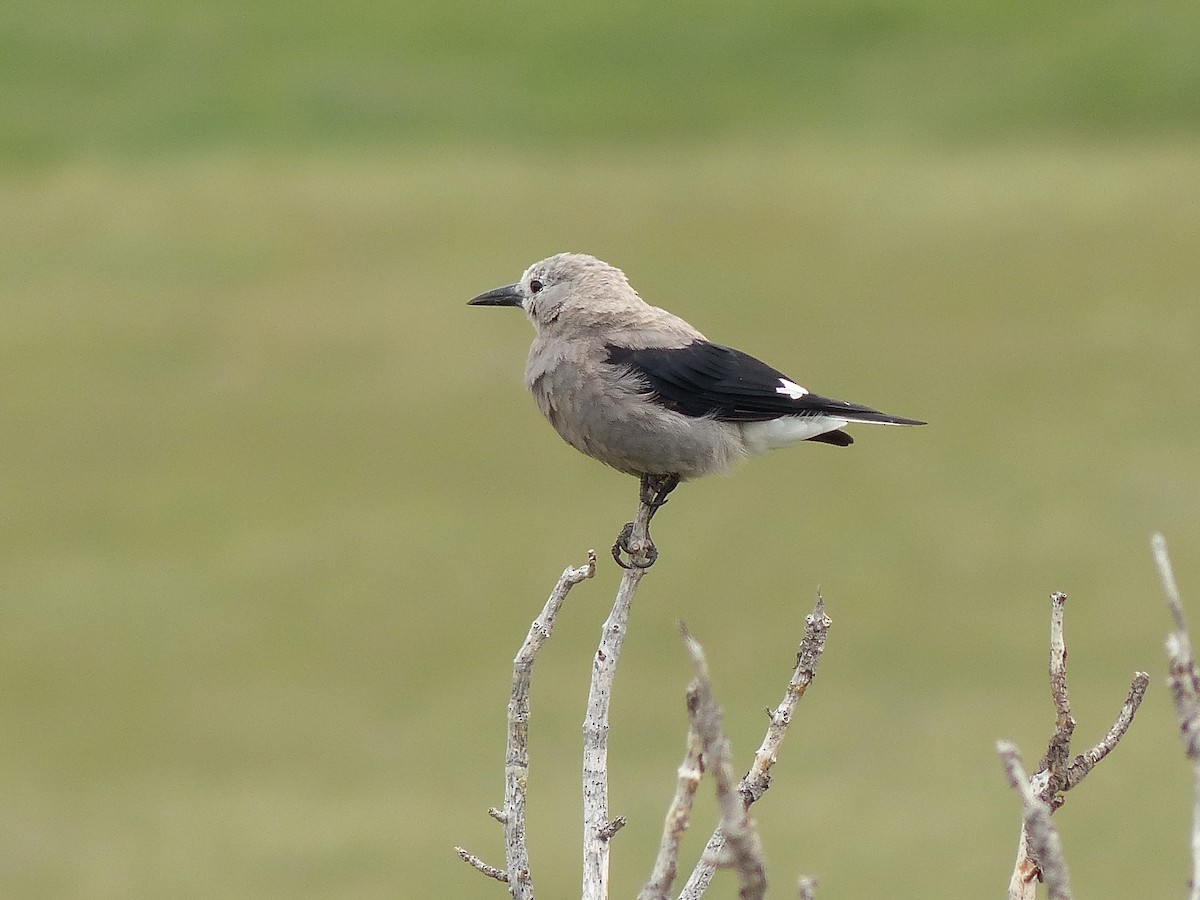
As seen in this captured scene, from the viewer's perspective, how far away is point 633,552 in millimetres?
3637

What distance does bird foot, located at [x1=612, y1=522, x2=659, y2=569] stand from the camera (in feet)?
11.6

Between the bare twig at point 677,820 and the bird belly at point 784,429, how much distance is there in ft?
7.79

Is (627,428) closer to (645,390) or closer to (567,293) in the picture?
(645,390)

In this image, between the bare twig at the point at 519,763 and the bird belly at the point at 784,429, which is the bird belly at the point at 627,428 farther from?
the bare twig at the point at 519,763

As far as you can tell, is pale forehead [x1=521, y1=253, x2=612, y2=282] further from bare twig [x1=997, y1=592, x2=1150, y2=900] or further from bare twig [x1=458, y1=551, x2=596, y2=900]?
bare twig [x1=997, y1=592, x2=1150, y2=900]

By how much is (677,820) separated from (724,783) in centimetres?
25

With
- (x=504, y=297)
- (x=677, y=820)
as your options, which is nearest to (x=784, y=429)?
(x=504, y=297)

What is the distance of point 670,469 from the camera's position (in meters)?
4.29

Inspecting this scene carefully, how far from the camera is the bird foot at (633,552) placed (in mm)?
3527

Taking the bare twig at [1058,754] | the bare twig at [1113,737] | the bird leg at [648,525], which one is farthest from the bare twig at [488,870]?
the bare twig at [1113,737]

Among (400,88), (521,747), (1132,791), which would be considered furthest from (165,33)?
(521,747)

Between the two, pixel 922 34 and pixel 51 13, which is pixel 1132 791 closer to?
pixel 922 34

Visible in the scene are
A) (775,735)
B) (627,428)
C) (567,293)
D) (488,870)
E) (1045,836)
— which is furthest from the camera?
(567,293)

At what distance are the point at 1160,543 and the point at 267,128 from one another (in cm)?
1576
